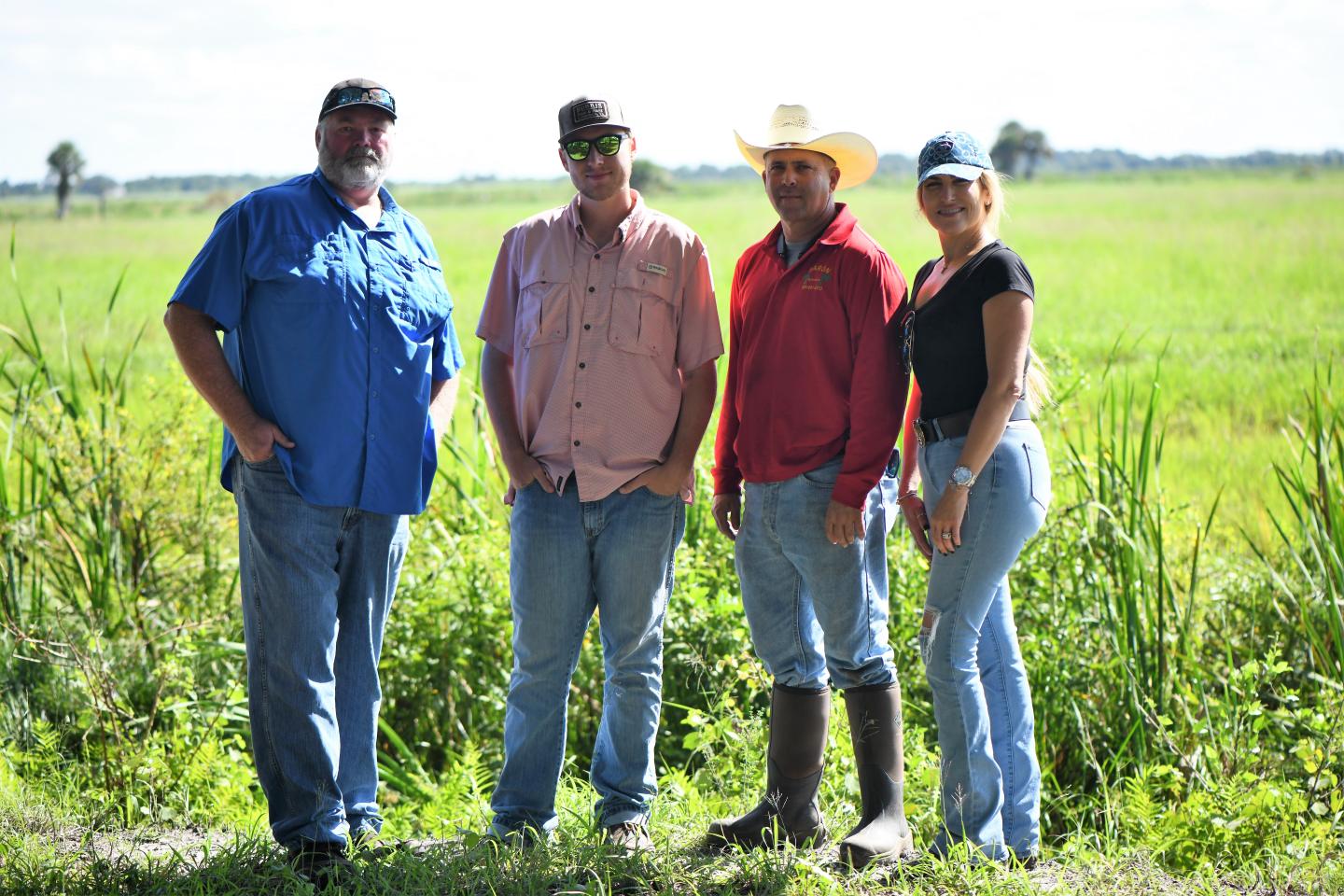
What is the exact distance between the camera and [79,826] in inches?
140

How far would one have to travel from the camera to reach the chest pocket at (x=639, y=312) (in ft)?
10.4

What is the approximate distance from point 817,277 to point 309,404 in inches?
55.8

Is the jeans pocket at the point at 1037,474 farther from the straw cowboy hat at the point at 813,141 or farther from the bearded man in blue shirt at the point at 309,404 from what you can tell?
the bearded man in blue shirt at the point at 309,404

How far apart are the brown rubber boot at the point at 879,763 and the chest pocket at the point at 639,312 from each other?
1.15m

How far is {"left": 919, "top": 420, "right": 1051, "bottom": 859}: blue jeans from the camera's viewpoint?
3.02 meters

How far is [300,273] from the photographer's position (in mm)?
3041

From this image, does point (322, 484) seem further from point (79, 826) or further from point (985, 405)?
point (985, 405)

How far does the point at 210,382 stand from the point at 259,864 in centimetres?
134

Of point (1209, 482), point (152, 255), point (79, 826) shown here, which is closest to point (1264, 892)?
point (79, 826)

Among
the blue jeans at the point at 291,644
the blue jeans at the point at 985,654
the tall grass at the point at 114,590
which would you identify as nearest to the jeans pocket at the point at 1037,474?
the blue jeans at the point at 985,654

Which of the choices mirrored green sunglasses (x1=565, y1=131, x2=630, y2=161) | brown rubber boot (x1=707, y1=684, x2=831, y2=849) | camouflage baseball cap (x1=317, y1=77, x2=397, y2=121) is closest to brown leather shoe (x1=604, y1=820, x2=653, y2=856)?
brown rubber boot (x1=707, y1=684, x2=831, y2=849)

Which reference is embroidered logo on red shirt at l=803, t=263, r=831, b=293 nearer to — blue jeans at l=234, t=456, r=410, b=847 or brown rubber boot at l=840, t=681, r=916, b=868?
brown rubber boot at l=840, t=681, r=916, b=868

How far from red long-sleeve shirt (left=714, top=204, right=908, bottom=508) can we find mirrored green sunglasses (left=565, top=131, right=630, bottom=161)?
534mm

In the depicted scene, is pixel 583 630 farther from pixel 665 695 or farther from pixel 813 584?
pixel 665 695
